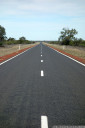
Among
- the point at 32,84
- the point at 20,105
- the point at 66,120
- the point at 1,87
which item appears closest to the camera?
the point at 66,120

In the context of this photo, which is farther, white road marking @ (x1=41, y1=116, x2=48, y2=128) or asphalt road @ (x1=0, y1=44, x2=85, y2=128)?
asphalt road @ (x1=0, y1=44, x2=85, y2=128)

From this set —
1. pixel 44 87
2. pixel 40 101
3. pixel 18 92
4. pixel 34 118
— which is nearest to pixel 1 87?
pixel 18 92


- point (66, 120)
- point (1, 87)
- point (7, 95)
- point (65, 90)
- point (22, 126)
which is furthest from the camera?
point (1, 87)

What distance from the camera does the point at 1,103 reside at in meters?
5.64

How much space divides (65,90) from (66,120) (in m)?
2.91

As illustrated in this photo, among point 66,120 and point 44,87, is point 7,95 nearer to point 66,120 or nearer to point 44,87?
point 44,87

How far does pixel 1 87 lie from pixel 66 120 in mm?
3987

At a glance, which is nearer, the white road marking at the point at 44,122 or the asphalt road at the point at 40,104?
the white road marking at the point at 44,122

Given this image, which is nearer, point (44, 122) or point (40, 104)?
point (44, 122)

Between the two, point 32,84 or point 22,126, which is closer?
point 22,126

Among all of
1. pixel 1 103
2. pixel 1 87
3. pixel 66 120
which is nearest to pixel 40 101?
pixel 1 103

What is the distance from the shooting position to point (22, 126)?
160 inches

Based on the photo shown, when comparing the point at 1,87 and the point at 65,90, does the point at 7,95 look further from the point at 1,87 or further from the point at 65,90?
the point at 65,90

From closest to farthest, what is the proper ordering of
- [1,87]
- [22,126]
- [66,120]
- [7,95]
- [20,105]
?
[22,126], [66,120], [20,105], [7,95], [1,87]
